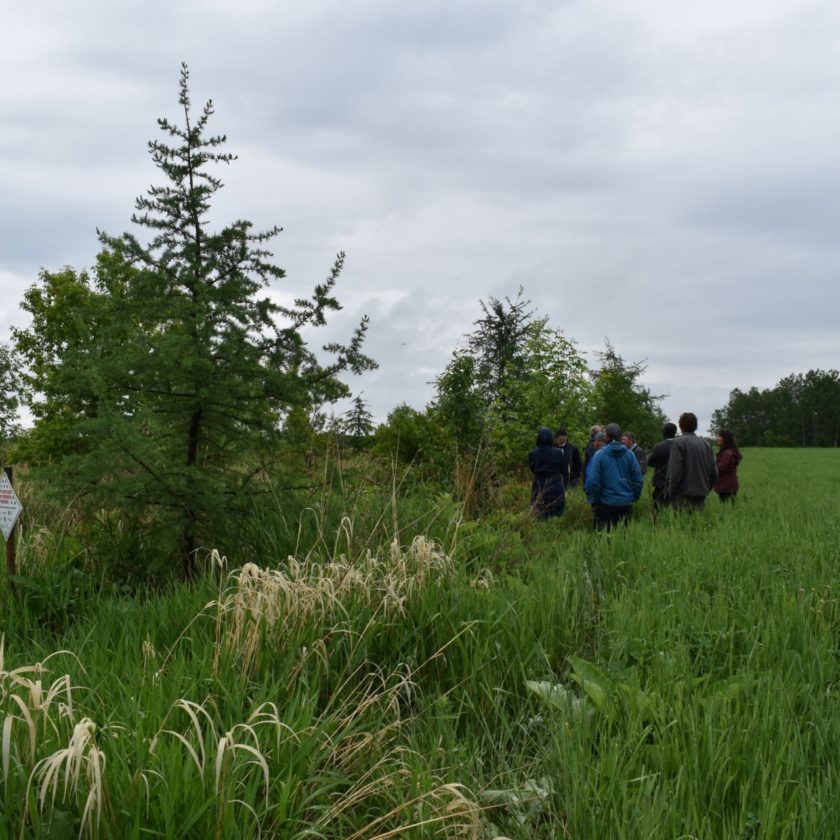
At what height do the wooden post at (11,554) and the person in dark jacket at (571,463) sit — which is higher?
the person in dark jacket at (571,463)

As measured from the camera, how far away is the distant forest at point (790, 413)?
133625 millimetres

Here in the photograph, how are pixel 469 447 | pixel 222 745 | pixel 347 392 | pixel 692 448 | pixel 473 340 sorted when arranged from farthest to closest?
pixel 473 340, pixel 469 447, pixel 692 448, pixel 347 392, pixel 222 745

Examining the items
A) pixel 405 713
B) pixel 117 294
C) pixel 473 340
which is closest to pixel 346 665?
pixel 405 713

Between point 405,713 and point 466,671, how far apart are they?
44 centimetres

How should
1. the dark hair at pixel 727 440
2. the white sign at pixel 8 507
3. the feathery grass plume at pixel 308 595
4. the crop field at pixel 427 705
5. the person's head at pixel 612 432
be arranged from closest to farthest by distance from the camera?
the crop field at pixel 427 705, the feathery grass plume at pixel 308 595, the white sign at pixel 8 507, the person's head at pixel 612 432, the dark hair at pixel 727 440

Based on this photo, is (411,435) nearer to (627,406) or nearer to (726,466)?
(726,466)

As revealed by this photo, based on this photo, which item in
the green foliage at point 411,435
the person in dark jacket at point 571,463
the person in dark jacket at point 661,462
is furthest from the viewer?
the green foliage at point 411,435

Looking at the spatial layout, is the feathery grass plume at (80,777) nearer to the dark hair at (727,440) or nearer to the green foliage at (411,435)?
the dark hair at (727,440)

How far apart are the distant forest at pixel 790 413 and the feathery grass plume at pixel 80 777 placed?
14444cm

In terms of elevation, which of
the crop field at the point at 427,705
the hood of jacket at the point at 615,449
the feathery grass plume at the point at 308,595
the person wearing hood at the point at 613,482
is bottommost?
the crop field at the point at 427,705

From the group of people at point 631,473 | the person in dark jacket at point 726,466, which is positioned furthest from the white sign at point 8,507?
the person in dark jacket at point 726,466

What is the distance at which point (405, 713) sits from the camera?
4.24 metres

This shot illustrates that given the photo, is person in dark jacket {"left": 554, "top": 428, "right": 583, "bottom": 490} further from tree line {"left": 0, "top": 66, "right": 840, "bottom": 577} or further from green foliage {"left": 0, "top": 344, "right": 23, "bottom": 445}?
green foliage {"left": 0, "top": 344, "right": 23, "bottom": 445}

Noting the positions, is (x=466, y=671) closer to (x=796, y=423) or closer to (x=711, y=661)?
(x=711, y=661)
